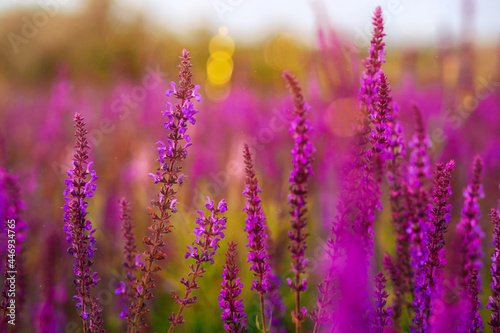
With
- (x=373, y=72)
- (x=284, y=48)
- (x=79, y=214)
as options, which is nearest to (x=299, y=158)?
(x=373, y=72)

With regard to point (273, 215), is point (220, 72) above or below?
above

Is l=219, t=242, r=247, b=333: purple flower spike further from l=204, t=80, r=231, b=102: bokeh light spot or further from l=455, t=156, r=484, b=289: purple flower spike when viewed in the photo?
l=204, t=80, r=231, b=102: bokeh light spot

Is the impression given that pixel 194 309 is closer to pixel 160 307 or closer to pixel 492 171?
pixel 160 307

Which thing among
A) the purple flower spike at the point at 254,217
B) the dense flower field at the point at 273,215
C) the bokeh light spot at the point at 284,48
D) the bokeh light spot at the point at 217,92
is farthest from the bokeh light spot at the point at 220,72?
the purple flower spike at the point at 254,217

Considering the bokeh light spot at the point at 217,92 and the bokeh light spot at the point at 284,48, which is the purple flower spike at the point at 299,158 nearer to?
the bokeh light spot at the point at 217,92

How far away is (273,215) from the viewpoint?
3459mm

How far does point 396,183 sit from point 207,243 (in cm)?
75

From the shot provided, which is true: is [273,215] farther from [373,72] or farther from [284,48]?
[284,48]

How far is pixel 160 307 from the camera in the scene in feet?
9.21

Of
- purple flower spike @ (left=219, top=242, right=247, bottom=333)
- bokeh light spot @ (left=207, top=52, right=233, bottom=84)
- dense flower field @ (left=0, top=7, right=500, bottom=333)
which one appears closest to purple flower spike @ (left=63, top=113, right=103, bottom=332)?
dense flower field @ (left=0, top=7, right=500, bottom=333)

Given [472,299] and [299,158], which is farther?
[472,299]

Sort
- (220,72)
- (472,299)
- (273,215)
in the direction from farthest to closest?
(220,72) < (273,215) < (472,299)

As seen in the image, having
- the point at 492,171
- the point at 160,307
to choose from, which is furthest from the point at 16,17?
the point at 492,171

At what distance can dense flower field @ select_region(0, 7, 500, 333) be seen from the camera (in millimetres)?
1255
